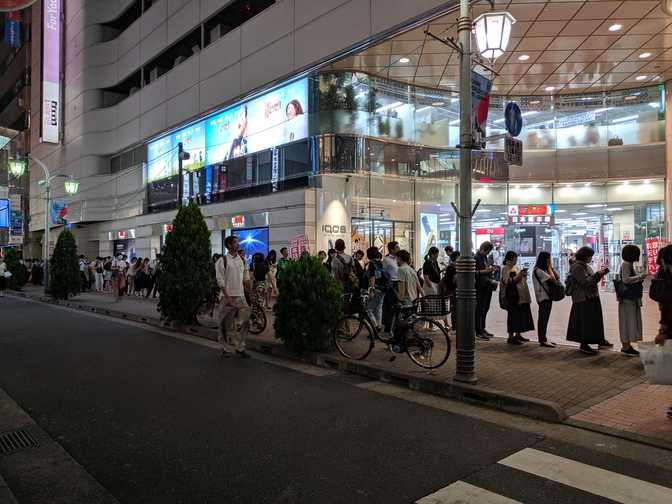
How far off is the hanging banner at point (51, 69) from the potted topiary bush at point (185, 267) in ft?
102

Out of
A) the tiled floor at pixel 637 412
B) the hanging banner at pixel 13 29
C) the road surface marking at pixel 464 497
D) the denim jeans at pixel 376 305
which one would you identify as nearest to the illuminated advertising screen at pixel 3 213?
the hanging banner at pixel 13 29

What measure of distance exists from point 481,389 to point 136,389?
455cm

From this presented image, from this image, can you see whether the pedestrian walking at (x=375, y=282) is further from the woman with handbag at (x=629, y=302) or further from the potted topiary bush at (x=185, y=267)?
the potted topiary bush at (x=185, y=267)

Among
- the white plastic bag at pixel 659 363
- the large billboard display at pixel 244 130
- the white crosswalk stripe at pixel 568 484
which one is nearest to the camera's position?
the white crosswalk stripe at pixel 568 484

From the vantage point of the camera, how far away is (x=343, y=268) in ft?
39.3

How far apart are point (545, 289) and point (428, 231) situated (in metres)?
11.1

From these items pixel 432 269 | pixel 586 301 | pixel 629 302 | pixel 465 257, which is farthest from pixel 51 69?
pixel 629 302

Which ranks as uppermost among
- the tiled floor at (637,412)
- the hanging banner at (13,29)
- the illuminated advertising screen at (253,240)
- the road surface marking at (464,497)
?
→ the hanging banner at (13,29)

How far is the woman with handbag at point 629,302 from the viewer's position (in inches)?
328

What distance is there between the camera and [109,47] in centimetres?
3419

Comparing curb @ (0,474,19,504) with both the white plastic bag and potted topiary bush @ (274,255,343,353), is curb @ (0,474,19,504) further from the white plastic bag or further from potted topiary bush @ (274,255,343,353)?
the white plastic bag

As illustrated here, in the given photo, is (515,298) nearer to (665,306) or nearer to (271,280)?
(665,306)

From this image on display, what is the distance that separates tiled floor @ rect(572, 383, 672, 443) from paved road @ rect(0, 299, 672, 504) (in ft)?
2.90

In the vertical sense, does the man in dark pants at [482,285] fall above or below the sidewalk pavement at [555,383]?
above
